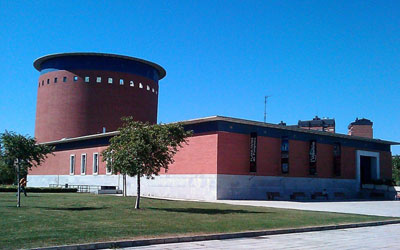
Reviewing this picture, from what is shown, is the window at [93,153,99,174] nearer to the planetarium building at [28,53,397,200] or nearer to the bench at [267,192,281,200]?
the planetarium building at [28,53,397,200]

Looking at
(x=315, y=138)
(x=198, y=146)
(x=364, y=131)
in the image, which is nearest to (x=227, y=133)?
(x=198, y=146)

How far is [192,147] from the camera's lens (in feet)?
125

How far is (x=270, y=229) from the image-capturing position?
15.5 meters

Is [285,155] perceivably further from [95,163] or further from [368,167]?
[95,163]

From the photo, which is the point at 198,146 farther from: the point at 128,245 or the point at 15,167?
the point at 128,245

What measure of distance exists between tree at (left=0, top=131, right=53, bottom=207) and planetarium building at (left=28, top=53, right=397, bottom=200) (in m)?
3.93

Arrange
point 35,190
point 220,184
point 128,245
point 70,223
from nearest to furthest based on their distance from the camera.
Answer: point 128,245
point 70,223
point 220,184
point 35,190

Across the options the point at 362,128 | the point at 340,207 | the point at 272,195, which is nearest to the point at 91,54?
the point at 272,195

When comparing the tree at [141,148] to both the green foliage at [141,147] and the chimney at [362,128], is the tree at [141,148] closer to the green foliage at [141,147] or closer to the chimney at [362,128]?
the green foliage at [141,147]

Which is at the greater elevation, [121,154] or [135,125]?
[135,125]

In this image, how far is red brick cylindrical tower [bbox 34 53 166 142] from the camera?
200 feet

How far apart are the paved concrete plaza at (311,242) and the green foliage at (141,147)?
33.1ft

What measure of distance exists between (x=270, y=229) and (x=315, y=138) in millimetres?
30300

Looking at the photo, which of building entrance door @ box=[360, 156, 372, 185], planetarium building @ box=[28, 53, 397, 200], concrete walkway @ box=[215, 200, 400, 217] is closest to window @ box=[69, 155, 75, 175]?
planetarium building @ box=[28, 53, 397, 200]
